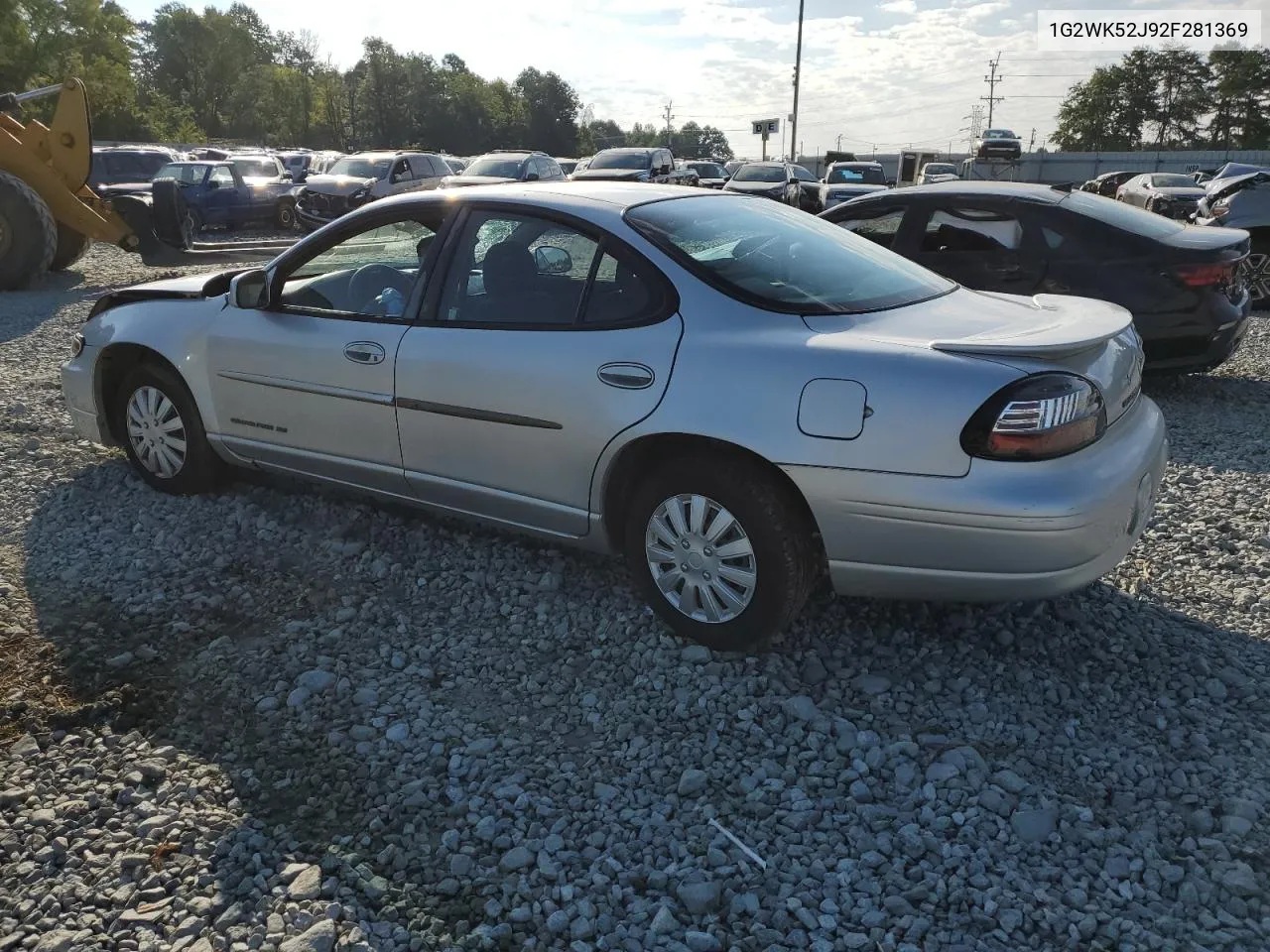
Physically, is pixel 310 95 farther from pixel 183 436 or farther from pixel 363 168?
pixel 183 436

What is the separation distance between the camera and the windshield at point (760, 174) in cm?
2466

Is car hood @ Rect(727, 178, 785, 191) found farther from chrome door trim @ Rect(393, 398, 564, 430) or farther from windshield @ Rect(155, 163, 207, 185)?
chrome door trim @ Rect(393, 398, 564, 430)

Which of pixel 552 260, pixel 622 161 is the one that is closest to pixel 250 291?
pixel 552 260

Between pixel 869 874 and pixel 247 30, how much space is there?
351 feet

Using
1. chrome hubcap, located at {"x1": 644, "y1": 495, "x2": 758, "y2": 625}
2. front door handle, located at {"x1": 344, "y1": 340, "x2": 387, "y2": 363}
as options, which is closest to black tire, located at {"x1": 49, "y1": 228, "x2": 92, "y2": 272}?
front door handle, located at {"x1": 344, "y1": 340, "x2": 387, "y2": 363}

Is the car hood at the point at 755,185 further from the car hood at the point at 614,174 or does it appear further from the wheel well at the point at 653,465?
the wheel well at the point at 653,465

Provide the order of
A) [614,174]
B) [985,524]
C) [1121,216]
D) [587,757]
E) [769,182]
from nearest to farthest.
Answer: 1. [985,524]
2. [587,757]
3. [1121,216]
4. [614,174]
5. [769,182]

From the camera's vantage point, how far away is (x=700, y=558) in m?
3.40

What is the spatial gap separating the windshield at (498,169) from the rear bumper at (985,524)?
1848 centimetres

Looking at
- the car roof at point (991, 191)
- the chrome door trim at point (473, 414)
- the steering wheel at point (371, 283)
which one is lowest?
the chrome door trim at point (473, 414)

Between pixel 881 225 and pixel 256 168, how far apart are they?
18.8 metres

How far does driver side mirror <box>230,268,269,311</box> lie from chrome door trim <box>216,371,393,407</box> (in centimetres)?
31

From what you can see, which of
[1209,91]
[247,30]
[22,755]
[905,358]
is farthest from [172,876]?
[247,30]

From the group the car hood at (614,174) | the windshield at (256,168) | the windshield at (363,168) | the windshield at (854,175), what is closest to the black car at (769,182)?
the windshield at (854,175)
